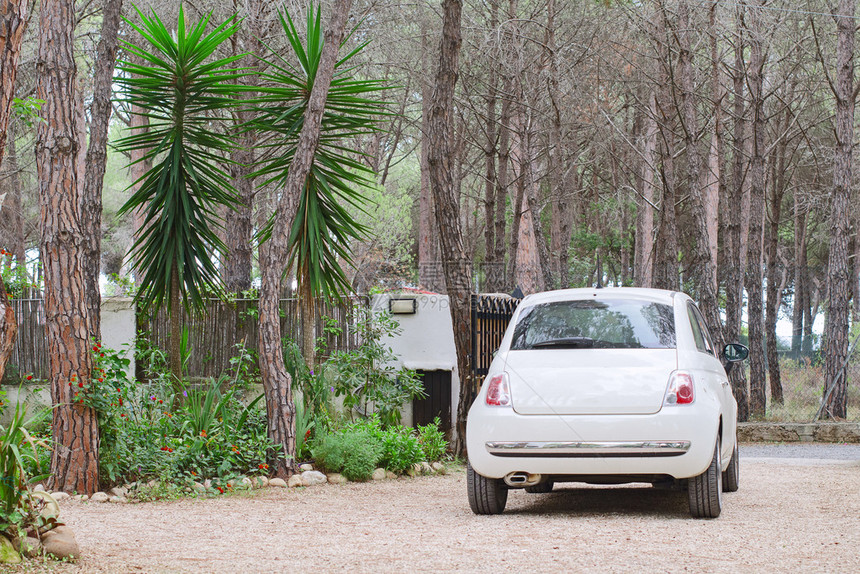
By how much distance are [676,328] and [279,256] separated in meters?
3.83

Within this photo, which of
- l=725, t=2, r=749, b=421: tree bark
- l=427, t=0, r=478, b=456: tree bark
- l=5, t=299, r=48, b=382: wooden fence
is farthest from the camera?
l=725, t=2, r=749, b=421: tree bark

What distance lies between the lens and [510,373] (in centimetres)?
625

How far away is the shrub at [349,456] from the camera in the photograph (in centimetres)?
Answer: 877

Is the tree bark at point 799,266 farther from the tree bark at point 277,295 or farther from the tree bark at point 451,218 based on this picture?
the tree bark at point 277,295

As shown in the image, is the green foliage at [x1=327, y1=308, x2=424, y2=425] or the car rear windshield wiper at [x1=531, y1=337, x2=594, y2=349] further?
the green foliage at [x1=327, y1=308, x2=424, y2=425]

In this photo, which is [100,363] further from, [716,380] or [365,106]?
[716,380]

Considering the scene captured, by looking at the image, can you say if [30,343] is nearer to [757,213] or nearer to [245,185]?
[245,185]

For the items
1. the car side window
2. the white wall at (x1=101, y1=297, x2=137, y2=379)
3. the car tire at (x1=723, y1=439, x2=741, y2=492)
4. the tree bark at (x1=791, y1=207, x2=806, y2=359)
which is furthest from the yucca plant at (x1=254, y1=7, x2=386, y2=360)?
the tree bark at (x1=791, y1=207, x2=806, y2=359)

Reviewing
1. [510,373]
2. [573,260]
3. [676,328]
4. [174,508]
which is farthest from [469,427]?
[573,260]

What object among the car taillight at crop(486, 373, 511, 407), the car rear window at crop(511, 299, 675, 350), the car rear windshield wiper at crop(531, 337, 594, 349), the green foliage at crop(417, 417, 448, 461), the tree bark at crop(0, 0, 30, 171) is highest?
the tree bark at crop(0, 0, 30, 171)

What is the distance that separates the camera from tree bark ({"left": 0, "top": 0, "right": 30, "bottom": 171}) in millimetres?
3959

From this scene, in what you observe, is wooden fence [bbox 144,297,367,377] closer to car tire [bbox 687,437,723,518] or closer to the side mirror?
the side mirror

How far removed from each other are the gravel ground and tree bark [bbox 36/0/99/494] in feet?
1.84

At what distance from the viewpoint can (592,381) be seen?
6.04m
